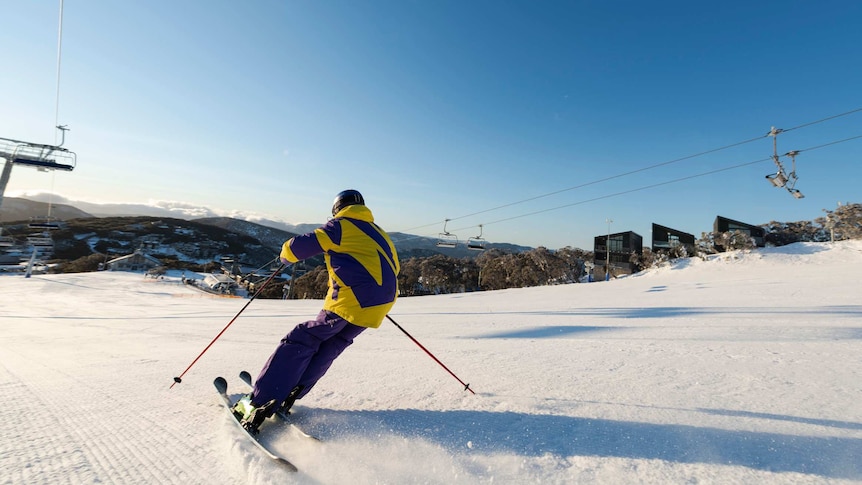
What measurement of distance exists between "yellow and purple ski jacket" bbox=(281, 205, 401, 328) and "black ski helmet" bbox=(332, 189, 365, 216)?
159 millimetres

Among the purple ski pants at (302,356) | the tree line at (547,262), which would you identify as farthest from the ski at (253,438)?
the tree line at (547,262)

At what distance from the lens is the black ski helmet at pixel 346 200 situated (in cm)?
244

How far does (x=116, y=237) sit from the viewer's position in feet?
307

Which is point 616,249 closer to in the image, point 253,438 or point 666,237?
point 666,237

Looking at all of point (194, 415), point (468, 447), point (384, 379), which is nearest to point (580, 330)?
point (384, 379)

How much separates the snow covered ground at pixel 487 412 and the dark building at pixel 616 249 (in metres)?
36.8

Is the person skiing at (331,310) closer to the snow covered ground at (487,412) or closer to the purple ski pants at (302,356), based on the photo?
the purple ski pants at (302,356)

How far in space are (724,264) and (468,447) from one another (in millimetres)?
19124

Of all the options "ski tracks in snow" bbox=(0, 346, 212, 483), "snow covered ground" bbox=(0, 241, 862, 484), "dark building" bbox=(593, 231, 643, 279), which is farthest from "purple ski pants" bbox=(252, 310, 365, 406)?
"dark building" bbox=(593, 231, 643, 279)

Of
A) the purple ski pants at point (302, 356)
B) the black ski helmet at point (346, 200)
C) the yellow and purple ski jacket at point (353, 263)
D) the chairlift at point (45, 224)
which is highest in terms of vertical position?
the chairlift at point (45, 224)

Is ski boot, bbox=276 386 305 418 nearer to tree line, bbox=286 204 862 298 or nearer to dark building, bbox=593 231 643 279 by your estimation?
tree line, bbox=286 204 862 298

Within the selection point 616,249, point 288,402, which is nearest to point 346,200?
point 288,402

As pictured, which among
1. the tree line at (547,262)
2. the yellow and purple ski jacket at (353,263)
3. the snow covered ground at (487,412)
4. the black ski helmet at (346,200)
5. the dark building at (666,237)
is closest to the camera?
the snow covered ground at (487,412)

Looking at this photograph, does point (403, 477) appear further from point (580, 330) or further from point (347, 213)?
point (580, 330)
